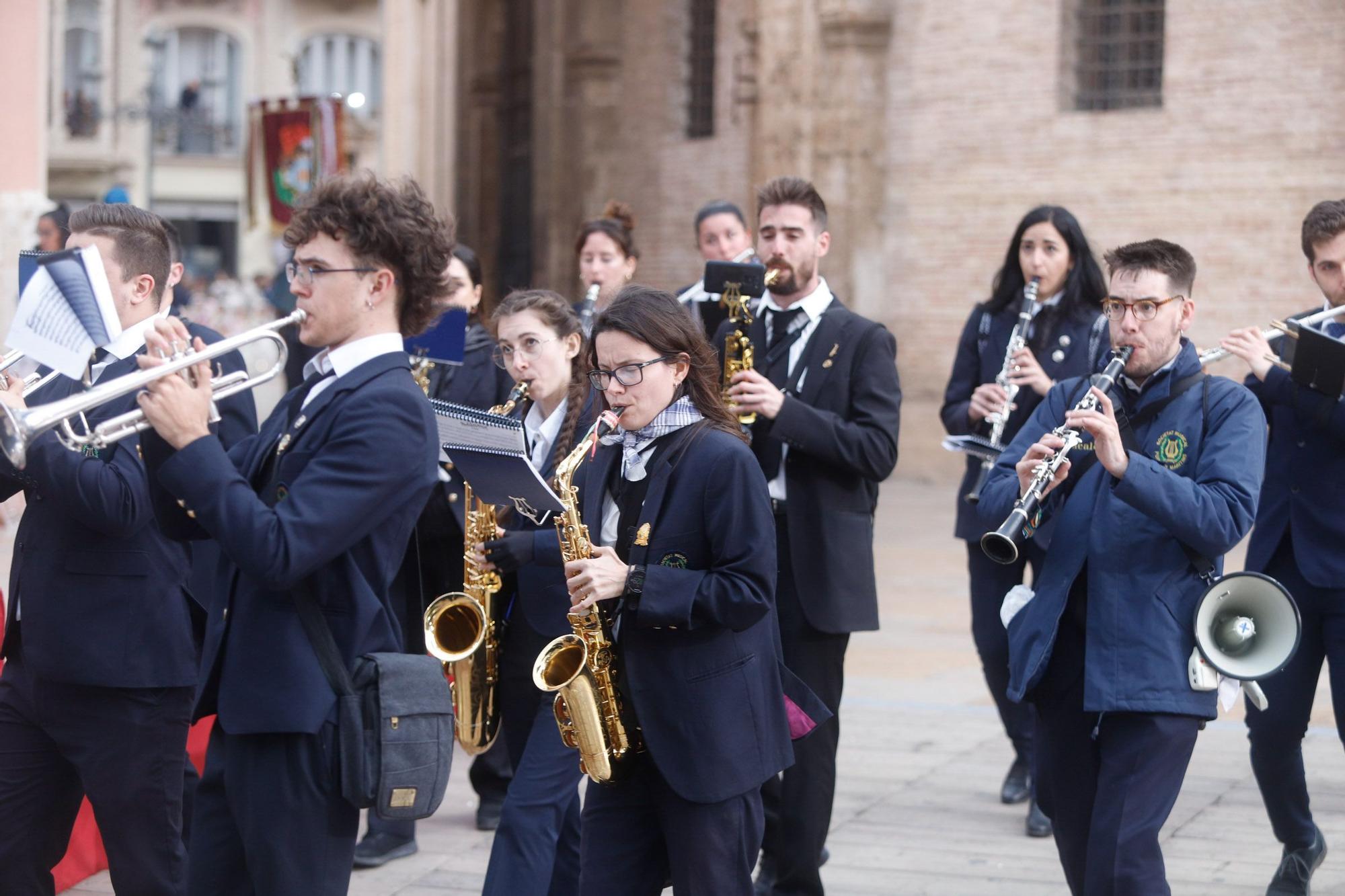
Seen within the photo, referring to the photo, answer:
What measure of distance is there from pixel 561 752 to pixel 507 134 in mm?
21332

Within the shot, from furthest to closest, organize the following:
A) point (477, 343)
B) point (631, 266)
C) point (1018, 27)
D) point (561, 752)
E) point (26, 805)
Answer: point (1018, 27), point (631, 266), point (477, 343), point (561, 752), point (26, 805)

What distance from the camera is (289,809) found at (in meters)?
3.67

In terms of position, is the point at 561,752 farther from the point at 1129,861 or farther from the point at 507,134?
the point at 507,134

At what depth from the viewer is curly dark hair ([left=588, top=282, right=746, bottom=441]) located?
4230 millimetres

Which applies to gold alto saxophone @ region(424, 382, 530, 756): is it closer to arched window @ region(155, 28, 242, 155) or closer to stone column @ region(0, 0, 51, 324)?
stone column @ region(0, 0, 51, 324)

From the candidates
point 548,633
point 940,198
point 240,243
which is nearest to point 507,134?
point 940,198

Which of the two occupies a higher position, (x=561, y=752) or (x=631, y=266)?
(x=631, y=266)

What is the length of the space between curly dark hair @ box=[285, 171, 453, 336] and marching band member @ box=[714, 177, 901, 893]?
1794 mm

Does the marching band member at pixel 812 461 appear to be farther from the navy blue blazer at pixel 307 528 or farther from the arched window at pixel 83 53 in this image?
the arched window at pixel 83 53

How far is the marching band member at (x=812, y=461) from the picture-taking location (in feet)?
18.5

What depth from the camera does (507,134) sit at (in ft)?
84.4

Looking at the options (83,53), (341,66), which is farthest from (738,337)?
(83,53)

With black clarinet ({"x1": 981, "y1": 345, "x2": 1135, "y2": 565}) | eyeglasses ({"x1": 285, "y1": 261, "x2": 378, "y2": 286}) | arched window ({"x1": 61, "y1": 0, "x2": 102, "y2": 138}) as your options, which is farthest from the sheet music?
arched window ({"x1": 61, "y1": 0, "x2": 102, "y2": 138})

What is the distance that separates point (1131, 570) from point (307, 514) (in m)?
2.16
